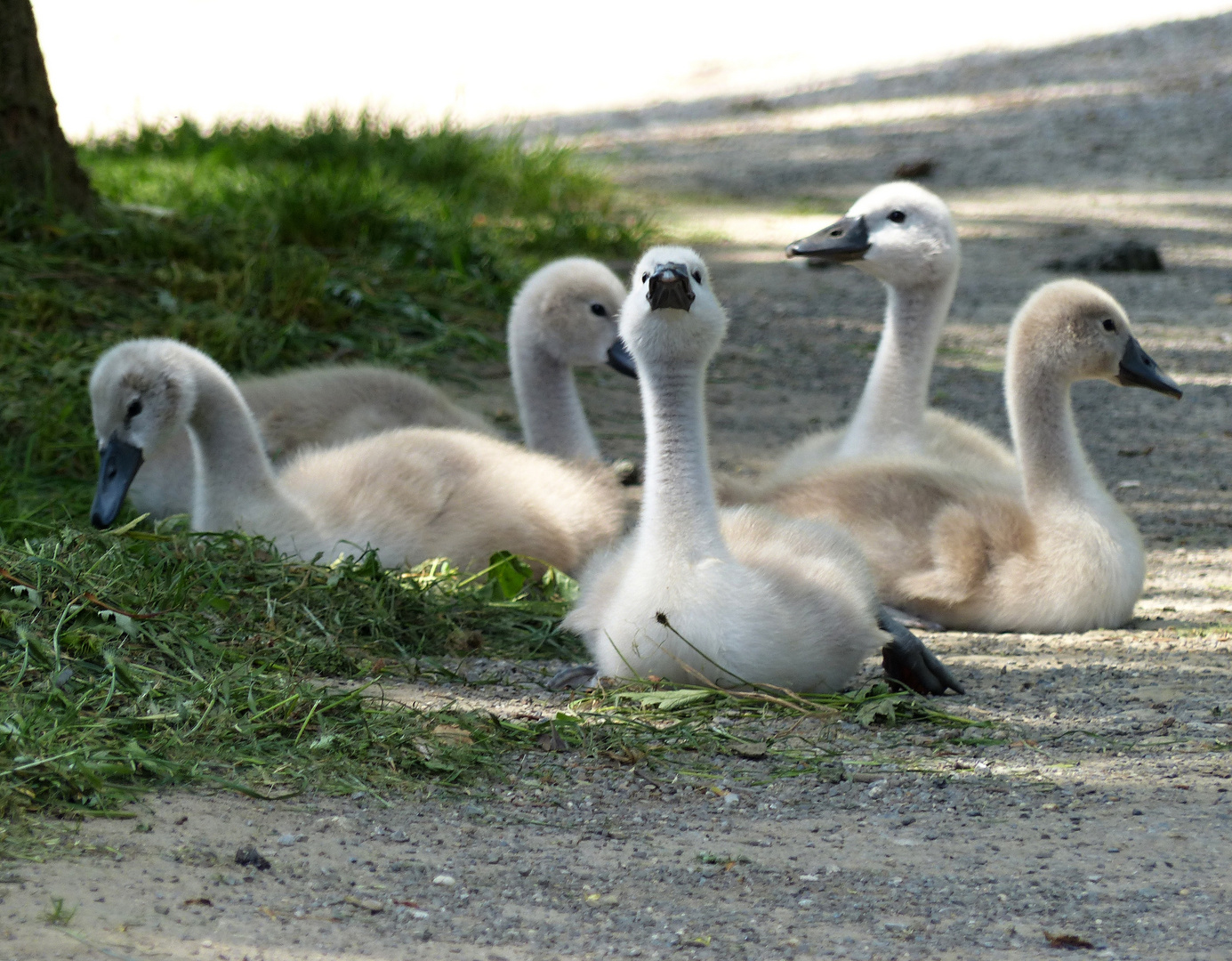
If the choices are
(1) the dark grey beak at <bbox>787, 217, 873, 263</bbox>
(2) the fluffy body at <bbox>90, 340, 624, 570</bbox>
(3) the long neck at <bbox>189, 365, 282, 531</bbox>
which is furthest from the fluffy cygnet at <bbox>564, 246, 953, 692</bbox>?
(1) the dark grey beak at <bbox>787, 217, 873, 263</bbox>

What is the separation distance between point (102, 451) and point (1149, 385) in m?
3.75

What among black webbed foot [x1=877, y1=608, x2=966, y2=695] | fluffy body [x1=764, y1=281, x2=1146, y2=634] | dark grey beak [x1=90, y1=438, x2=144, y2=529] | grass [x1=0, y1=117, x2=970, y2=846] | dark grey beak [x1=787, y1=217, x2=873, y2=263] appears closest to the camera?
grass [x1=0, y1=117, x2=970, y2=846]

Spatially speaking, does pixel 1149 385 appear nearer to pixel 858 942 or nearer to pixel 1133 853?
pixel 1133 853

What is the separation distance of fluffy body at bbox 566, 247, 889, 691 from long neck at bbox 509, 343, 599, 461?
2145 mm

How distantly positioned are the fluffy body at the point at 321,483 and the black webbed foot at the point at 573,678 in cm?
102

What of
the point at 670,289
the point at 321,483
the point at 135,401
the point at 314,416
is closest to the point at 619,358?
the point at 314,416

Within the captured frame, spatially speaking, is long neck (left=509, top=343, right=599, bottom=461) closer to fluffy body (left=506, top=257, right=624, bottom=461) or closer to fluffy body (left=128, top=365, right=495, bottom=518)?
fluffy body (left=506, top=257, right=624, bottom=461)

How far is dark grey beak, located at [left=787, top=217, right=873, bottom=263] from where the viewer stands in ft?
20.0

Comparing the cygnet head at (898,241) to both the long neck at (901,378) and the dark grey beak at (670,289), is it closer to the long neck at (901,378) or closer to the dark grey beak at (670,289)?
the long neck at (901,378)

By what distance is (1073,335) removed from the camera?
17.4 feet

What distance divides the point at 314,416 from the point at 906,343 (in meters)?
2.41

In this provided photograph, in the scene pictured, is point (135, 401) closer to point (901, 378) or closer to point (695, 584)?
point (695, 584)

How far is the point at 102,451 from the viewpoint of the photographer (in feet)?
16.9

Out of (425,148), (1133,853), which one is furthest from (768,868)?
(425,148)
